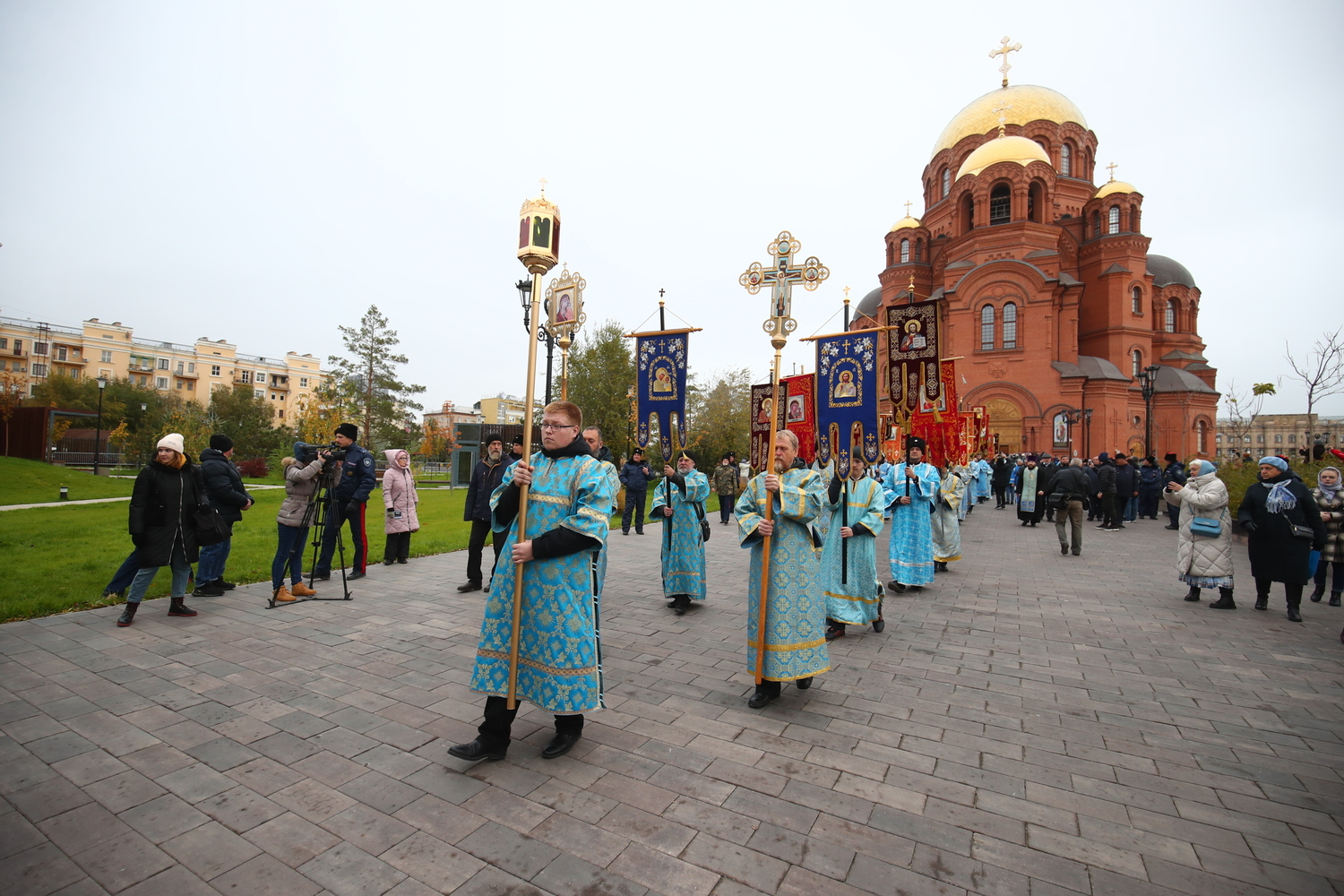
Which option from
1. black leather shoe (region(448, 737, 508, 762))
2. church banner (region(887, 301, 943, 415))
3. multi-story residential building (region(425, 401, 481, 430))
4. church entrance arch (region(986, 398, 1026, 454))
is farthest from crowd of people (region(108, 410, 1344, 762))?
multi-story residential building (region(425, 401, 481, 430))

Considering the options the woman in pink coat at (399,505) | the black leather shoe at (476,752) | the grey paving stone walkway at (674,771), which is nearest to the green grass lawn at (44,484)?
the woman in pink coat at (399,505)

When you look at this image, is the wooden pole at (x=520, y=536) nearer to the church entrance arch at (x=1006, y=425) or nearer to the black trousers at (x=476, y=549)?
the black trousers at (x=476, y=549)

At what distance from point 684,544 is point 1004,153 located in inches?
1702

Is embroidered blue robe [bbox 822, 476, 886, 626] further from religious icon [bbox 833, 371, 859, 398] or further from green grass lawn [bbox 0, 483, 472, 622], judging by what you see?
green grass lawn [bbox 0, 483, 472, 622]

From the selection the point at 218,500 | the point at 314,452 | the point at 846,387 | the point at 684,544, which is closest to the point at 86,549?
the point at 218,500

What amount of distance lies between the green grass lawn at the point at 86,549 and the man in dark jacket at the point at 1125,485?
1901cm

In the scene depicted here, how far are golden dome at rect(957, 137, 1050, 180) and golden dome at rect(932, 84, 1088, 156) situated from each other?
372 centimetres

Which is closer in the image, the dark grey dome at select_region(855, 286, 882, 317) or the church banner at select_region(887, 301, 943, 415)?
the church banner at select_region(887, 301, 943, 415)

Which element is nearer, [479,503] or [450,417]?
[479,503]

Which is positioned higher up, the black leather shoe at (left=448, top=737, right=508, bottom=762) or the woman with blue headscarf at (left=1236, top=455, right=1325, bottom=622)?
the woman with blue headscarf at (left=1236, top=455, right=1325, bottom=622)

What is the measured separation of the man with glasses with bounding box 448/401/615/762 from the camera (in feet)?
11.4

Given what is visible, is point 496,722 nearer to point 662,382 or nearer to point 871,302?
point 662,382

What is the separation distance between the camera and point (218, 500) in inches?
287

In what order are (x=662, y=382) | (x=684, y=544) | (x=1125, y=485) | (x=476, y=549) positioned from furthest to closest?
1. (x=1125, y=485)
2. (x=662, y=382)
3. (x=476, y=549)
4. (x=684, y=544)
